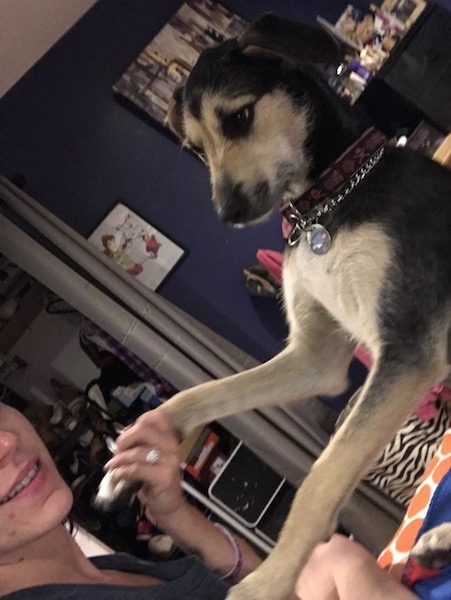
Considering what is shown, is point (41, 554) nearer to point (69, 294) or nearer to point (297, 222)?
point (297, 222)

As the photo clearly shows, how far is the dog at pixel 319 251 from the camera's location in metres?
1.24

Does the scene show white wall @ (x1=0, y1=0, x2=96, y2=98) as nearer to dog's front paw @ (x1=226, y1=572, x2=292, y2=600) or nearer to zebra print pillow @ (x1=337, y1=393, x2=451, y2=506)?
zebra print pillow @ (x1=337, y1=393, x2=451, y2=506)

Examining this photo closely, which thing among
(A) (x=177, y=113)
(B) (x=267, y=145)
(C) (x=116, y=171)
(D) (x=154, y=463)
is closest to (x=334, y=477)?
(D) (x=154, y=463)

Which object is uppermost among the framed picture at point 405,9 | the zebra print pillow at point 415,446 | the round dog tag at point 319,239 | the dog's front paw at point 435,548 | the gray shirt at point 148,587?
the framed picture at point 405,9

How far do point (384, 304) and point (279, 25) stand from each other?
623 millimetres

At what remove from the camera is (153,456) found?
1.26 metres

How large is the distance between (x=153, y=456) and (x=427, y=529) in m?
0.67

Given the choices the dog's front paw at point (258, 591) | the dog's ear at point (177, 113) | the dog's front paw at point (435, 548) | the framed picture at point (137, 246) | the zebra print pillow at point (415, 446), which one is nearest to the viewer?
the dog's front paw at point (258, 591)

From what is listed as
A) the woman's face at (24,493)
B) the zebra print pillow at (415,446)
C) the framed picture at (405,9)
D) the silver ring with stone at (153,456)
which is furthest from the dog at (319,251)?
the framed picture at (405,9)

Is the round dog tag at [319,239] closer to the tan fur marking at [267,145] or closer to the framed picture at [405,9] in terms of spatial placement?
the tan fur marking at [267,145]

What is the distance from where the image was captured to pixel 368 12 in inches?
131

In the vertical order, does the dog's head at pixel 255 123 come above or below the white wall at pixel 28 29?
below

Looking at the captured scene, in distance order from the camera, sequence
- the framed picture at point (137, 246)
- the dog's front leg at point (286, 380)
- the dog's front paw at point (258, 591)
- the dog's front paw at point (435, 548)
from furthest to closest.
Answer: the framed picture at point (137, 246) → the dog's front leg at point (286, 380) → the dog's front paw at point (435, 548) → the dog's front paw at point (258, 591)

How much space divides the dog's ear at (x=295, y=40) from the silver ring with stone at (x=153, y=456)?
85 centimetres
